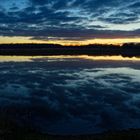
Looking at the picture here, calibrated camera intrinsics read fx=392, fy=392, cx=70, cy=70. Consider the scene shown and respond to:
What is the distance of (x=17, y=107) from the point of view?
2689 centimetres

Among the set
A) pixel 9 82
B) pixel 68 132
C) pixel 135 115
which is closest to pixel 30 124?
pixel 68 132

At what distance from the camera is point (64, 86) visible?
3941 centimetres

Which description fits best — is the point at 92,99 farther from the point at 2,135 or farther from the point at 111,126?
the point at 2,135

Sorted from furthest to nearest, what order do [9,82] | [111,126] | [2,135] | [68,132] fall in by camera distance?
[9,82] → [111,126] → [68,132] → [2,135]

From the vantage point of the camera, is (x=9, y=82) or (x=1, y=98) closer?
(x=1, y=98)

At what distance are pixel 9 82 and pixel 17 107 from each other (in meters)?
15.3

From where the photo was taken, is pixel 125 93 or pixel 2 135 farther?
pixel 125 93

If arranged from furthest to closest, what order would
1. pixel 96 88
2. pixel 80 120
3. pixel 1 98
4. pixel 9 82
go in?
pixel 9 82 → pixel 96 88 → pixel 1 98 → pixel 80 120

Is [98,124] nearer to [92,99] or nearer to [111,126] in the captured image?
[111,126]

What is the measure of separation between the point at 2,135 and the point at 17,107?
9682mm

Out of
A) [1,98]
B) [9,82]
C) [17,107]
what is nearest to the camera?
[17,107]

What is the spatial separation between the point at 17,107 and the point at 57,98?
5838mm

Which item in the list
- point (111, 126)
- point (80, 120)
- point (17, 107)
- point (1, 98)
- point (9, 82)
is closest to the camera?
point (111, 126)

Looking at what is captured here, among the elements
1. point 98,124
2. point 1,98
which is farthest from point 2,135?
point 1,98
